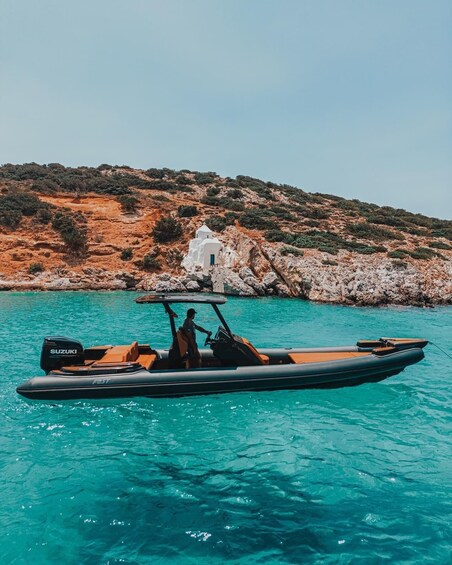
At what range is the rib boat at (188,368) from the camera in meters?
7.45

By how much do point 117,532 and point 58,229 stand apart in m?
30.5

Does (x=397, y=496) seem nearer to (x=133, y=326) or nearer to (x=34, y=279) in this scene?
(x=133, y=326)

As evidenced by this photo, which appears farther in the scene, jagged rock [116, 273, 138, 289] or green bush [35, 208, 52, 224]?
green bush [35, 208, 52, 224]

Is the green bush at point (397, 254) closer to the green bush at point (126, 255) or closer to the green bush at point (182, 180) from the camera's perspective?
the green bush at point (126, 255)

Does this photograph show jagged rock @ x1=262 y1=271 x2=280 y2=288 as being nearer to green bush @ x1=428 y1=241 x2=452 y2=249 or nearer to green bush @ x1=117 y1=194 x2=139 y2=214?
green bush @ x1=117 y1=194 x2=139 y2=214

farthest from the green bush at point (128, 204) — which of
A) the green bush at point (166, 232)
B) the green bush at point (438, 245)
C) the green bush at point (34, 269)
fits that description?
the green bush at point (438, 245)

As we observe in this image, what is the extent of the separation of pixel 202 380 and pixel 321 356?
3.07 m

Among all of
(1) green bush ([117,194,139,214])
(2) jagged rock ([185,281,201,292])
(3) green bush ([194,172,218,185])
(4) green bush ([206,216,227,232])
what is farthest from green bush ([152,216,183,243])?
(3) green bush ([194,172,218,185])

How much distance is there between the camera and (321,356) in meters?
9.19

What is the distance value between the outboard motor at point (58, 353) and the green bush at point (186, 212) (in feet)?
88.8

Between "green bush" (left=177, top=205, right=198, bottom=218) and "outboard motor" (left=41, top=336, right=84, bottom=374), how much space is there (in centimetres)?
2708

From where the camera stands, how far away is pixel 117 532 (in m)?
4.23

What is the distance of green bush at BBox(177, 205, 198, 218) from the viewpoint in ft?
113

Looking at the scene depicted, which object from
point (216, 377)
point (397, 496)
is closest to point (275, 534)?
point (397, 496)
